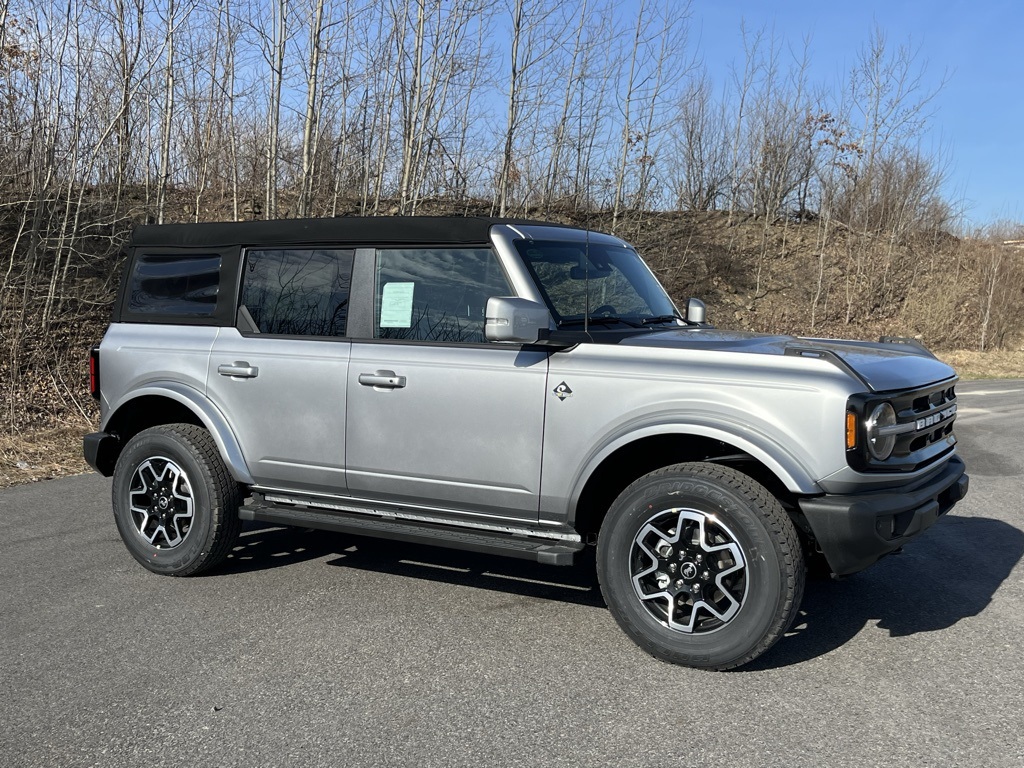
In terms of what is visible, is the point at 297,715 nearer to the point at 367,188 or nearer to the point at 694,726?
the point at 694,726

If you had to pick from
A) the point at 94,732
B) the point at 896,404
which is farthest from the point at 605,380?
the point at 94,732

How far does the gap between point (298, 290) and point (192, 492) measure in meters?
1.33

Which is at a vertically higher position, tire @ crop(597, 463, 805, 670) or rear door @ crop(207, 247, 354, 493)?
rear door @ crop(207, 247, 354, 493)

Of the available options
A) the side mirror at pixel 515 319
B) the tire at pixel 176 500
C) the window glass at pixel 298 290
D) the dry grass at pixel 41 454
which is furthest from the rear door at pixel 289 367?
the dry grass at pixel 41 454

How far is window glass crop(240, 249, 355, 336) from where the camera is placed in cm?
502

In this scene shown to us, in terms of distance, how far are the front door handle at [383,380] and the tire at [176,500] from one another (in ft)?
3.74

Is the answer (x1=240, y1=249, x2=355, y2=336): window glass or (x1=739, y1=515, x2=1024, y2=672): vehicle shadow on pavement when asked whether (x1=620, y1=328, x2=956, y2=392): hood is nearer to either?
(x1=739, y1=515, x2=1024, y2=672): vehicle shadow on pavement

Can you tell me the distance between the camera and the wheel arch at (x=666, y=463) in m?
3.82

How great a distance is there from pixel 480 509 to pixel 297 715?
141 cm

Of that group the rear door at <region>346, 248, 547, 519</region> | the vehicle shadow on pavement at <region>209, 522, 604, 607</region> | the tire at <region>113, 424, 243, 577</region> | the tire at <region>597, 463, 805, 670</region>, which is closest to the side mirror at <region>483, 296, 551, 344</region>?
the rear door at <region>346, 248, 547, 519</region>

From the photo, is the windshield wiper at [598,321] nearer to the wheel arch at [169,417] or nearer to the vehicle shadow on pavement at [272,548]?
the wheel arch at [169,417]

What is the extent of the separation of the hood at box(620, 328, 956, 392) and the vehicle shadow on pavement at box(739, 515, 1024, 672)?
48.7 inches

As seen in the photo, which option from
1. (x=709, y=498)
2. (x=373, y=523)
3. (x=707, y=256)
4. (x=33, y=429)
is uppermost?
(x=707, y=256)

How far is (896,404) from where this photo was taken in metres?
3.93
